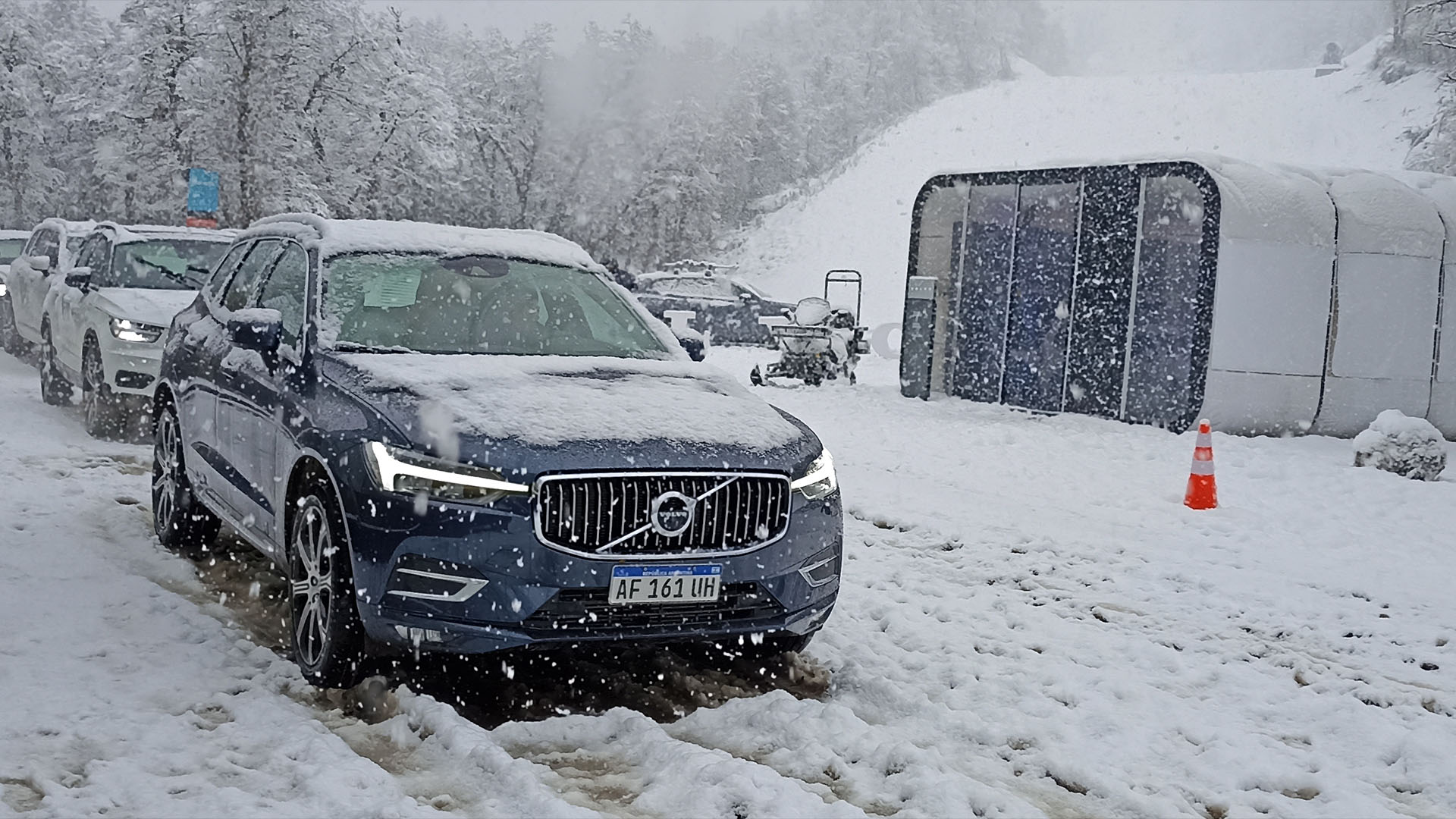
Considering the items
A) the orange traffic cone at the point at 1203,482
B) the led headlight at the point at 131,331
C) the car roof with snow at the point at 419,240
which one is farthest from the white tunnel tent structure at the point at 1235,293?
the led headlight at the point at 131,331

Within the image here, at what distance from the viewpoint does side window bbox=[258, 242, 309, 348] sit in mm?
5371

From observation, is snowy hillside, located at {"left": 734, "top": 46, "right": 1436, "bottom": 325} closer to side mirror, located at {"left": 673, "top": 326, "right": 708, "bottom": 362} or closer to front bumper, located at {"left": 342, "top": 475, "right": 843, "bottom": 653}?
side mirror, located at {"left": 673, "top": 326, "right": 708, "bottom": 362}

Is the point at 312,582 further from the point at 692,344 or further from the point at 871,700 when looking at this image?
the point at 692,344

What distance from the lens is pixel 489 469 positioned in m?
4.14

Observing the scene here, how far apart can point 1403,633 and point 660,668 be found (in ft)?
12.6

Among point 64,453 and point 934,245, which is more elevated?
point 934,245

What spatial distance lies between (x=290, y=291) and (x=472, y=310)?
0.88 meters

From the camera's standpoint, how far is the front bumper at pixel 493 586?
4.09 m

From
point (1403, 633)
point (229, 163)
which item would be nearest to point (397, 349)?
A: point (1403, 633)

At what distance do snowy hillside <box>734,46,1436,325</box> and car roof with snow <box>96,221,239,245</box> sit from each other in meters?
31.2

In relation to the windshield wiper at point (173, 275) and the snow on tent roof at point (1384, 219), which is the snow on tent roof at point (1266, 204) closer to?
the snow on tent roof at point (1384, 219)

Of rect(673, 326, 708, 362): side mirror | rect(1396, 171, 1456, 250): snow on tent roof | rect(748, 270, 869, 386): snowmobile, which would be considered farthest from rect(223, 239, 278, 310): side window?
rect(1396, 171, 1456, 250): snow on tent roof

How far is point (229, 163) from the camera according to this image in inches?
1479

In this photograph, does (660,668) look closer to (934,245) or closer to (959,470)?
(959,470)
